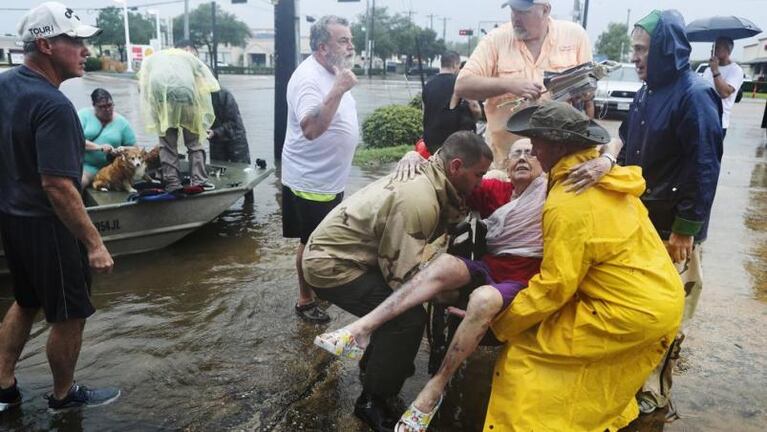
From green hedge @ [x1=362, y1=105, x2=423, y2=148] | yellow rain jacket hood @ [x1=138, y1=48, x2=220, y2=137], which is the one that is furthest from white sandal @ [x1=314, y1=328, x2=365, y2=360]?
green hedge @ [x1=362, y1=105, x2=423, y2=148]

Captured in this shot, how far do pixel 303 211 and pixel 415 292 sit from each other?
1.52m

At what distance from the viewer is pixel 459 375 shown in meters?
3.54

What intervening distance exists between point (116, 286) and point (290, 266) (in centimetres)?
145

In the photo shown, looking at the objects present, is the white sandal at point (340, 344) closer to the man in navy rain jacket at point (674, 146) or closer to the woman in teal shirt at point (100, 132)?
the man in navy rain jacket at point (674, 146)

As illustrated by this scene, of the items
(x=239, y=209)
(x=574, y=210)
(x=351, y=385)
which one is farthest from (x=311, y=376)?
(x=239, y=209)

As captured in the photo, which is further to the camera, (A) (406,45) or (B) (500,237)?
(A) (406,45)

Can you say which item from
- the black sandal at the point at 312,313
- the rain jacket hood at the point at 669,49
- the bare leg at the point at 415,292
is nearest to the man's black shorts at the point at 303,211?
the black sandal at the point at 312,313

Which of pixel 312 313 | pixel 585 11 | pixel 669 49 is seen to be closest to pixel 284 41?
pixel 312 313

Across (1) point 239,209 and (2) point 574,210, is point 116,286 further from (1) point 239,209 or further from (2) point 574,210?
(2) point 574,210

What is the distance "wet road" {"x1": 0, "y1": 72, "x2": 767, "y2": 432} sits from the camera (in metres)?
3.07

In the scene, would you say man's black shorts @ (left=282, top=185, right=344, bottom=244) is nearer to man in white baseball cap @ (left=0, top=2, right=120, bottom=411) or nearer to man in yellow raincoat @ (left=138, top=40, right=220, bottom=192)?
man in white baseball cap @ (left=0, top=2, right=120, bottom=411)

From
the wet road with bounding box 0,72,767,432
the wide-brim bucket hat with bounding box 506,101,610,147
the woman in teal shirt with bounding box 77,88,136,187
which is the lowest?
the wet road with bounding box 0,72,767,432

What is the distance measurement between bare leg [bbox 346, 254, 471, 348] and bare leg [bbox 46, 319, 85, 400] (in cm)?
138

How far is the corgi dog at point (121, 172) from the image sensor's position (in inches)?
223
